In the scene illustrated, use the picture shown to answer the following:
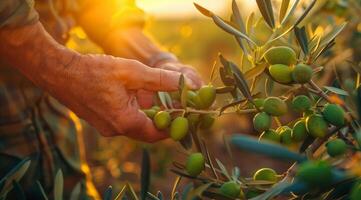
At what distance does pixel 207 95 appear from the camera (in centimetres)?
113

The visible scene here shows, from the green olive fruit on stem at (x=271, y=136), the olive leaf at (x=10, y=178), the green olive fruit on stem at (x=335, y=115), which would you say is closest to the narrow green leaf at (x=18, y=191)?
the olive leaf at (x=10, y=178)

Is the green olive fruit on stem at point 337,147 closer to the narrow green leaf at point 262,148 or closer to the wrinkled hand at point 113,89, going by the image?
the narrow green leaf at point 262,148

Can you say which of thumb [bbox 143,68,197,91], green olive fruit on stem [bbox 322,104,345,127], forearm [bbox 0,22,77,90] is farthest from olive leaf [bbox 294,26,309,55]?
forearm [bbox 0,22,77,90]

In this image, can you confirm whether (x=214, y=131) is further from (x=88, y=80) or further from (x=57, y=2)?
(x=88, y=80)

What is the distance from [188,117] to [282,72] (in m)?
0.29

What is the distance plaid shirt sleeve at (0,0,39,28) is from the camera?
4.00ft

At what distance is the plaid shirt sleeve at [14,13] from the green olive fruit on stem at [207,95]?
41cm

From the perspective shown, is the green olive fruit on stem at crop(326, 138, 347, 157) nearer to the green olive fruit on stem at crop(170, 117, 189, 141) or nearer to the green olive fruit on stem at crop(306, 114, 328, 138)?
the green olive fruit on stem at crop(306, 114, 328, 138)

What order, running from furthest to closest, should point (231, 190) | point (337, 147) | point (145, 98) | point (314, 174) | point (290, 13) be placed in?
point (145, 98)
point (290, 13)
point (231, 190)
point (337, 147)
point (314, 174)

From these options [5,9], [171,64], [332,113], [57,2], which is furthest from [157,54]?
[332,113]

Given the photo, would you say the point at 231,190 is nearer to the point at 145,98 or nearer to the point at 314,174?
the point at 314,174

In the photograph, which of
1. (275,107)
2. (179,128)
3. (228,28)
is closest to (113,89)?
(179,128)

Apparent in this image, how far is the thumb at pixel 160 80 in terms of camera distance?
1.28 m

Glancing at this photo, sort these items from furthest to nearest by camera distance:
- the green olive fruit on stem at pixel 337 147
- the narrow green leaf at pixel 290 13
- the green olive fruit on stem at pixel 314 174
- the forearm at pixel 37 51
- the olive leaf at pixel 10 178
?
the forearm at pixel 37 51
the olive leaf at pixel 10 178
the narrow green leaf at pixel 290 13
the green olive fruit on stem at pixel 337 147
the green olive fruit on stem at pixel 314 174
